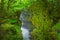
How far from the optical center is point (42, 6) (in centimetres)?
491

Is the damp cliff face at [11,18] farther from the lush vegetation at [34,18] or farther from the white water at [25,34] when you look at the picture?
the white water at [25,34]

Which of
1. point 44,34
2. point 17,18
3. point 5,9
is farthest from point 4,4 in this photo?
point 44,34

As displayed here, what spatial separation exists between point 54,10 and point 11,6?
1413mm

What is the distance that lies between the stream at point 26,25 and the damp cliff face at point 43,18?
1.09ft

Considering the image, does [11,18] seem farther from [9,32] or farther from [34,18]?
[34,18]

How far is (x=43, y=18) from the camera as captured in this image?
4809 mm

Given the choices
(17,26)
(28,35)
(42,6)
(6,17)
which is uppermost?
(42,6)

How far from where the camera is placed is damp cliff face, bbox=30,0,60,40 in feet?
15.3

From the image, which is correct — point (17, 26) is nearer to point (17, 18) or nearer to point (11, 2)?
point (17, 18)

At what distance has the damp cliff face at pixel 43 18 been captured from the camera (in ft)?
15.3

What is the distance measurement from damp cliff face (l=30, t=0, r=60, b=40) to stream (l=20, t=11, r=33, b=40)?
1.09ft

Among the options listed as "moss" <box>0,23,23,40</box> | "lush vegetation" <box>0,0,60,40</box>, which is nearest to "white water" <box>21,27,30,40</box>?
"lush vegetation" <box>0,0,60,40</box>

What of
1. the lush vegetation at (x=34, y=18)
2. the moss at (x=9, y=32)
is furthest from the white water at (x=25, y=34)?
the moss at (x=9, y=32)

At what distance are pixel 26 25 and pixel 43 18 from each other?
97 centimetres
